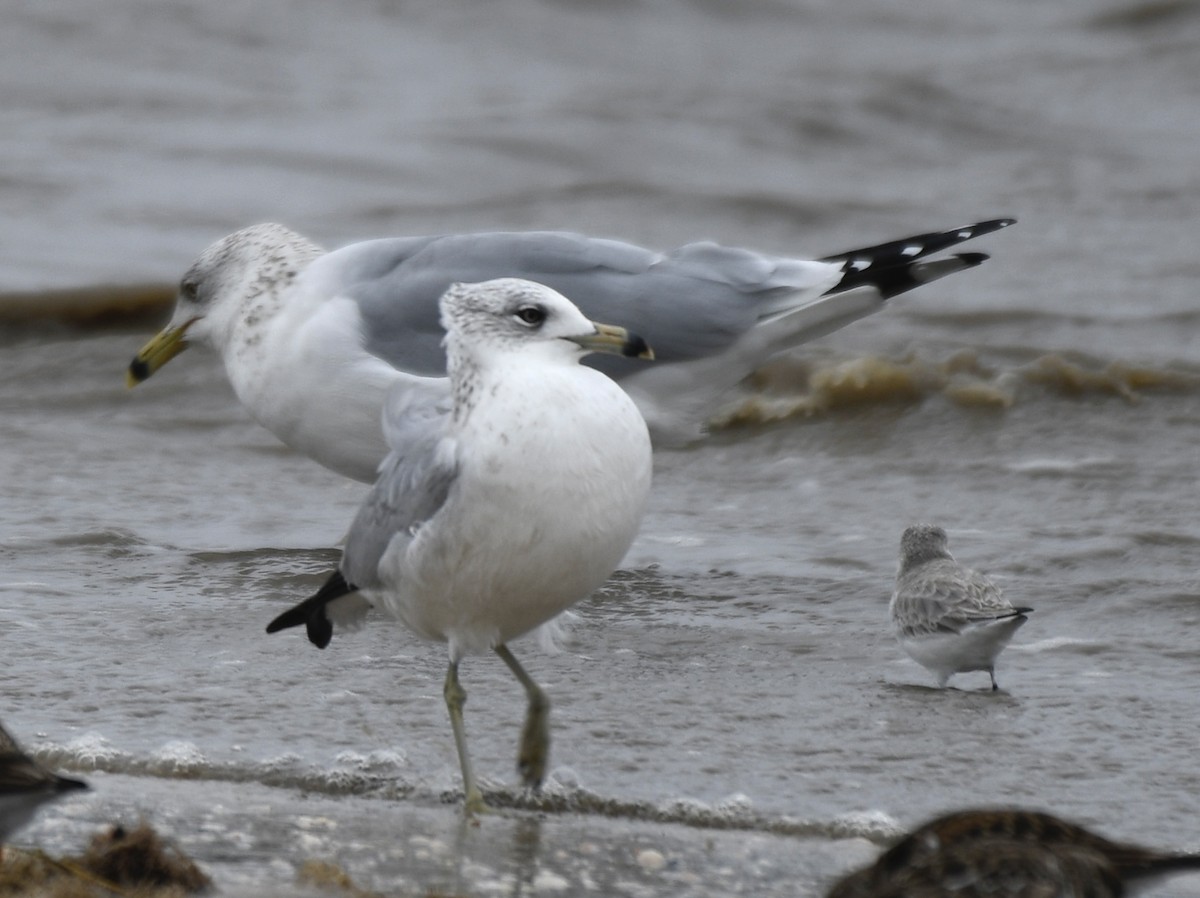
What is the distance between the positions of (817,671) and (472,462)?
1.54 metres

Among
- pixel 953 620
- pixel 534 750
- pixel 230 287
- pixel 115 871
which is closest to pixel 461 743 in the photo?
pixel 534 750

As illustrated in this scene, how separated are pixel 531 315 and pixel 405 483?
43 centimetres

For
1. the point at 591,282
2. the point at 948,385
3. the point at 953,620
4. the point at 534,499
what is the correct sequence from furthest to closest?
the point at 948,385 < the point at 591,282 < the point at 953,620 < the point at 534,499

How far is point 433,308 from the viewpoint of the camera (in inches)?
237

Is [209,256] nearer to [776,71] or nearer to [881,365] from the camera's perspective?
[881,365]

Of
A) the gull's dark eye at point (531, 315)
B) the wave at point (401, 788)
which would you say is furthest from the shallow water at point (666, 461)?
the gull's dark eye at point (531, 315)

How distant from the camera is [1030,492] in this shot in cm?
705

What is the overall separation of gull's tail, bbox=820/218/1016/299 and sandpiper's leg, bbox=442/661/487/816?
265 cm

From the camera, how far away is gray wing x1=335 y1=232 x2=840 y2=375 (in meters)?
6.01

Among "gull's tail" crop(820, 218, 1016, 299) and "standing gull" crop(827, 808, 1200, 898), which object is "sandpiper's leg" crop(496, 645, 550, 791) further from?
"gull's tail" crop(820, 218, 1016, 299)

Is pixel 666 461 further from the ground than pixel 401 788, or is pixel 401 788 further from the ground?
pixel 401 788

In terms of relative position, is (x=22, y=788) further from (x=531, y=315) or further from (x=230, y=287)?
(x=230, y=287)

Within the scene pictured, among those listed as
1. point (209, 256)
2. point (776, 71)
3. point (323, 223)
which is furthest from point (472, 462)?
point (776, 71)

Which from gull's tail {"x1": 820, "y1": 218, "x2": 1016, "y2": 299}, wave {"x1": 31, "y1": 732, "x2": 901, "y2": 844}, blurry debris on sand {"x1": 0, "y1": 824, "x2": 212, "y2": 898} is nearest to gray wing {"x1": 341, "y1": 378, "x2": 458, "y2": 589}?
wave {"x1": 31, "y1": 732, "x2": 901, "y2": 844}
